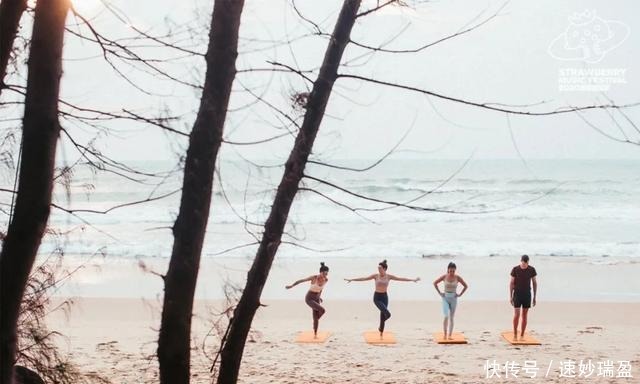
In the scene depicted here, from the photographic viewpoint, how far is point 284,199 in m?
2.95

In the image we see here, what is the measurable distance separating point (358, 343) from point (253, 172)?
9008 mm

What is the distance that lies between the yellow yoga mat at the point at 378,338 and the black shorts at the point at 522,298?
2100mm

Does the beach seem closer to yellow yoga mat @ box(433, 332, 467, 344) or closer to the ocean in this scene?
yellow yoga mat @ box(433, 332, 467, 344)

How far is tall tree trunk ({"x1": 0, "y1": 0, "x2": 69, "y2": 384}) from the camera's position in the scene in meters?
2.35

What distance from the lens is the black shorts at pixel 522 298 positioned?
10.9 metres

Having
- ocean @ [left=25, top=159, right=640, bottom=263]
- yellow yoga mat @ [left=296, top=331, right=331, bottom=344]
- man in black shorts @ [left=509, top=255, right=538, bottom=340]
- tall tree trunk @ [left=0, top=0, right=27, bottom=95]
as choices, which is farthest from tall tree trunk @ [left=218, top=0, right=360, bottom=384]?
ocean @ [left=25, top=159, right=640, bottom=263]

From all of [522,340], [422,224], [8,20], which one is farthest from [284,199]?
[422,224]

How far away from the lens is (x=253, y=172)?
9.96ft

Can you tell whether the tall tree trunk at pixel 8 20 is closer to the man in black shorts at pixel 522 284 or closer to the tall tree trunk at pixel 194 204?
the tall tree trunk at pixel 194 204

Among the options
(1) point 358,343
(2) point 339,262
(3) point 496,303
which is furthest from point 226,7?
(2) point 339,262

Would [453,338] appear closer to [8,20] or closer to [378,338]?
[378,338]

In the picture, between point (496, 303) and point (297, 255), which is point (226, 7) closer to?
point (496, 303)

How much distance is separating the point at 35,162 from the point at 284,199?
101 centimetres

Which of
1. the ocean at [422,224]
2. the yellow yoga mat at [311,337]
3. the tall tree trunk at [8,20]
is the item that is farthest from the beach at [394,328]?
the tall tree trunk at [8,20]
